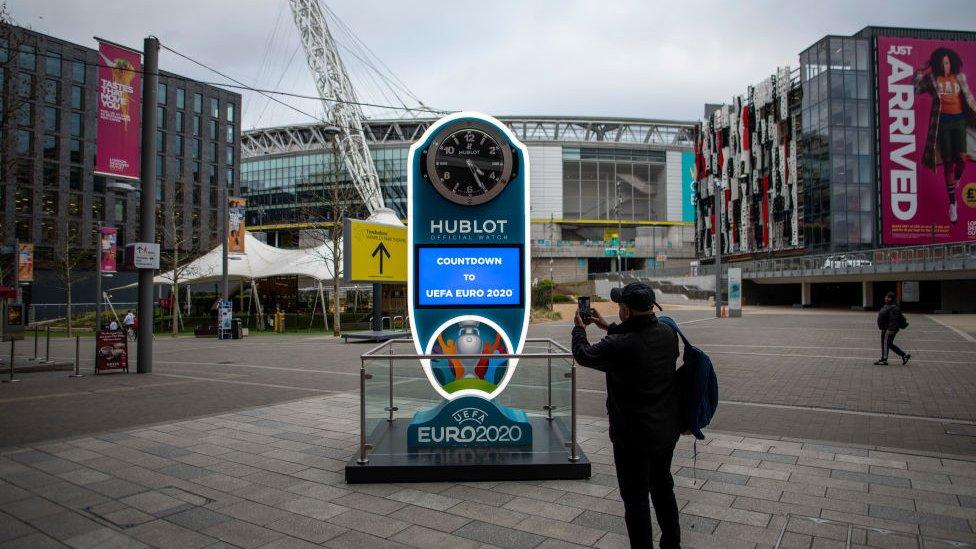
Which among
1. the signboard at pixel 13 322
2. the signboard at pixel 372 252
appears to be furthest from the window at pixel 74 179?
the signboard at pixel 13 322

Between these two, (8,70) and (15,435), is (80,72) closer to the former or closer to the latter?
(8,70)

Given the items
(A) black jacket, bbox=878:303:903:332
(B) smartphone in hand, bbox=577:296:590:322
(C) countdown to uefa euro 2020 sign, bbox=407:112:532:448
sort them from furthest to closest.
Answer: (A) black jacket, bbox=878:303:903:332
(C) countdown to uefa euro 2020 sign, bbox=407:112:532:448
(B) smartphone in hand, bbox=577:296:590:322

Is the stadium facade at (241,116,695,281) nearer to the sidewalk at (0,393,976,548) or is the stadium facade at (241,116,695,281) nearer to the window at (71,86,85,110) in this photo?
the window at (71,86,85,110)

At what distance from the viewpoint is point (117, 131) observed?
13523 millimetres

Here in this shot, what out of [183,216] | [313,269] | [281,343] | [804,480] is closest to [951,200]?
[313,269]

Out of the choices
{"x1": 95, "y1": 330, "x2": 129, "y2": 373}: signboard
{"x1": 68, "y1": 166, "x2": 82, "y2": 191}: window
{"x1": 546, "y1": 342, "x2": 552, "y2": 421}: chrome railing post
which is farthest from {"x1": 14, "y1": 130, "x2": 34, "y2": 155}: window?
{"x1": 546, "y1": 342, "x2": 552, "y2": 421}: chrome railing post

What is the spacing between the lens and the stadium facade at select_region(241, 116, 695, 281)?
90.4 meters

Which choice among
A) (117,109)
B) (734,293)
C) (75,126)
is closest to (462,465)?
(117,109)

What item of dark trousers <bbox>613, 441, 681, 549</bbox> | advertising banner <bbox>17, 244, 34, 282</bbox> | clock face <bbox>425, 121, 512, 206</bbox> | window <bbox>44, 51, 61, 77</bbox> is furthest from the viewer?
window <bbox>44, 51, 61, 77</bbox>

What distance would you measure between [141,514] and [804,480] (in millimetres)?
5631

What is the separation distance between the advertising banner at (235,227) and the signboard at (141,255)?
13417mm

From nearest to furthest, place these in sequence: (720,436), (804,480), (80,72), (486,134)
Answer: (804,480), (486,134), (720,436), (80,72)

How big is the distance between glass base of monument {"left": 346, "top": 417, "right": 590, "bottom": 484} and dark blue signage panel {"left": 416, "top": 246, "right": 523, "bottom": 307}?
60.7 inches

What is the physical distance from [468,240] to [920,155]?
5747 cm
